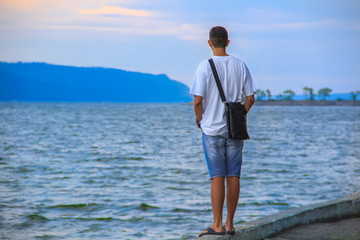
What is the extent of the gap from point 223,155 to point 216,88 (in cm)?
66

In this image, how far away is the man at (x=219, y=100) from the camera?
438 centimetres

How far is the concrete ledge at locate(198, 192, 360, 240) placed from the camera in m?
5.02

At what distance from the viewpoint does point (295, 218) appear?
5.76 m

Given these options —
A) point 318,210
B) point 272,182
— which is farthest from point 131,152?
point 318,210

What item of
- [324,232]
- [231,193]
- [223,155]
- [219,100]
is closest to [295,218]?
[324,232]

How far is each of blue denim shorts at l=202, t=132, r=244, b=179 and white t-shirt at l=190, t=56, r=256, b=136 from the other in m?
0.08

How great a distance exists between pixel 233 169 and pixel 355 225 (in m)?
2.33

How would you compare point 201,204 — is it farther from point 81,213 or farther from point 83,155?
point 83,155

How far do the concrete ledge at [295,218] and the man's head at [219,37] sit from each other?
190 cm

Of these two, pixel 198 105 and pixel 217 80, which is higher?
pixel 217 80

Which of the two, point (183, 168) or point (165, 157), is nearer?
point (183, 168)

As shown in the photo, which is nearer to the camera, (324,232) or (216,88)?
(216,88)

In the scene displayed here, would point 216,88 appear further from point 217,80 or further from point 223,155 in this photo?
point 223,155

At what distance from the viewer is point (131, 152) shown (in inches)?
968
